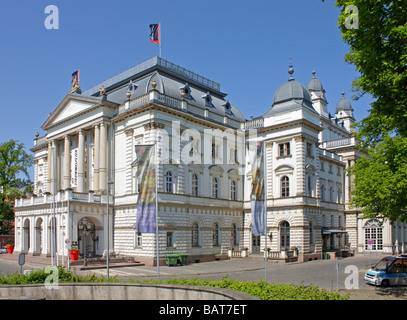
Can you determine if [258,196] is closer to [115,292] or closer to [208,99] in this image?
[115,292]

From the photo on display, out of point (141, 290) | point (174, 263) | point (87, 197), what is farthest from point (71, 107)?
point (141, 290)

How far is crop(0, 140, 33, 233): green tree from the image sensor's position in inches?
2174

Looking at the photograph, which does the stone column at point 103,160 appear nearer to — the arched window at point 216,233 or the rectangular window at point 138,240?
the rectangular window at point 138,240

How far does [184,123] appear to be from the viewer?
128 feet

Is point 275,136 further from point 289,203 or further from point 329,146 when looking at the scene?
point 329,146

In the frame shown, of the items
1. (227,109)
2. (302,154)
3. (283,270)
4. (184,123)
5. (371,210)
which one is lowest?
(283,270)

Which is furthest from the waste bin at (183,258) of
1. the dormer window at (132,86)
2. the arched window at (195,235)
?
the dormer window at (132,86)

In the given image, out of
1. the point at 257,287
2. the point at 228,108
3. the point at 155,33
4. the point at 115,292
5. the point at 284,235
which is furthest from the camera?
the point at 228,108

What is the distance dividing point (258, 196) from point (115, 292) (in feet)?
41.2

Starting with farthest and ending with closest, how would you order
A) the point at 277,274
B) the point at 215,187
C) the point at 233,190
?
the point at 233,190 < the point at 215,187 < the point at 277,274

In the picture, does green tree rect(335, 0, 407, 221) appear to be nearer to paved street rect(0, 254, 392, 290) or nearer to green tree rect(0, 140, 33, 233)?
paved street rect(0, 254, 392, 290)

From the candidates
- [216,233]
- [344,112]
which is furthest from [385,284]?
[344,112]

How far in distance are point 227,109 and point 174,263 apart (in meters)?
20.1

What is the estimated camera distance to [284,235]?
42.2 m
